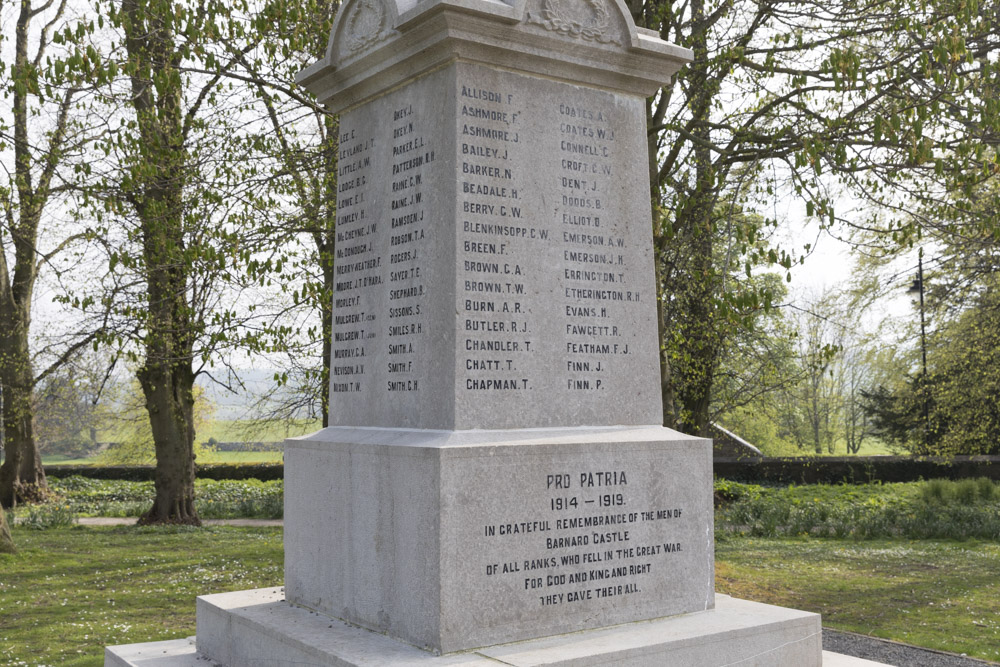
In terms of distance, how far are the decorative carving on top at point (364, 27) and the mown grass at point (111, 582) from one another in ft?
17.2

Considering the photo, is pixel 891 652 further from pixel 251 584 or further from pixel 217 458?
pixel 217 458

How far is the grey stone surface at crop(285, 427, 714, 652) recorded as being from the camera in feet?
14.8

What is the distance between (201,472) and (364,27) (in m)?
32.1

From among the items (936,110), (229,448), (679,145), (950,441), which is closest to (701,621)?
(936,110)

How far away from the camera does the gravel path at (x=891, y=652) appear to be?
26.2 ft

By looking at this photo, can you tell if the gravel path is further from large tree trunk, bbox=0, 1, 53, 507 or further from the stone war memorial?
large tree trunk, bbox=0, 1, 53, 507

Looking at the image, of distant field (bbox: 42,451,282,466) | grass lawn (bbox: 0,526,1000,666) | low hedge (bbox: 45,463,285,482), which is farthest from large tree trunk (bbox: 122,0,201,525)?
distant field (bbox: 42,451,282,466)

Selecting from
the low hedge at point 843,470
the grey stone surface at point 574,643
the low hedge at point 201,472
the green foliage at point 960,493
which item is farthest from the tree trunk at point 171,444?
the low hedge at point 843,470

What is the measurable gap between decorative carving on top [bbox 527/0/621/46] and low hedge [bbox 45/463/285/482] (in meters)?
30.0

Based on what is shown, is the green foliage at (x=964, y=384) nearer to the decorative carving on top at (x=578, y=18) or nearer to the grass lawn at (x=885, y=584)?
the grass lawn at (x=885, y=584)

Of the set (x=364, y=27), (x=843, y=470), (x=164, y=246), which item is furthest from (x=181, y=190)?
(x=843, y=470)

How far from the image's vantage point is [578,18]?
532 cm

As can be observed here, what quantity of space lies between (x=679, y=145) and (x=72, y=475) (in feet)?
100

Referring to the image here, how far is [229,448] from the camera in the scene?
85000 mm
